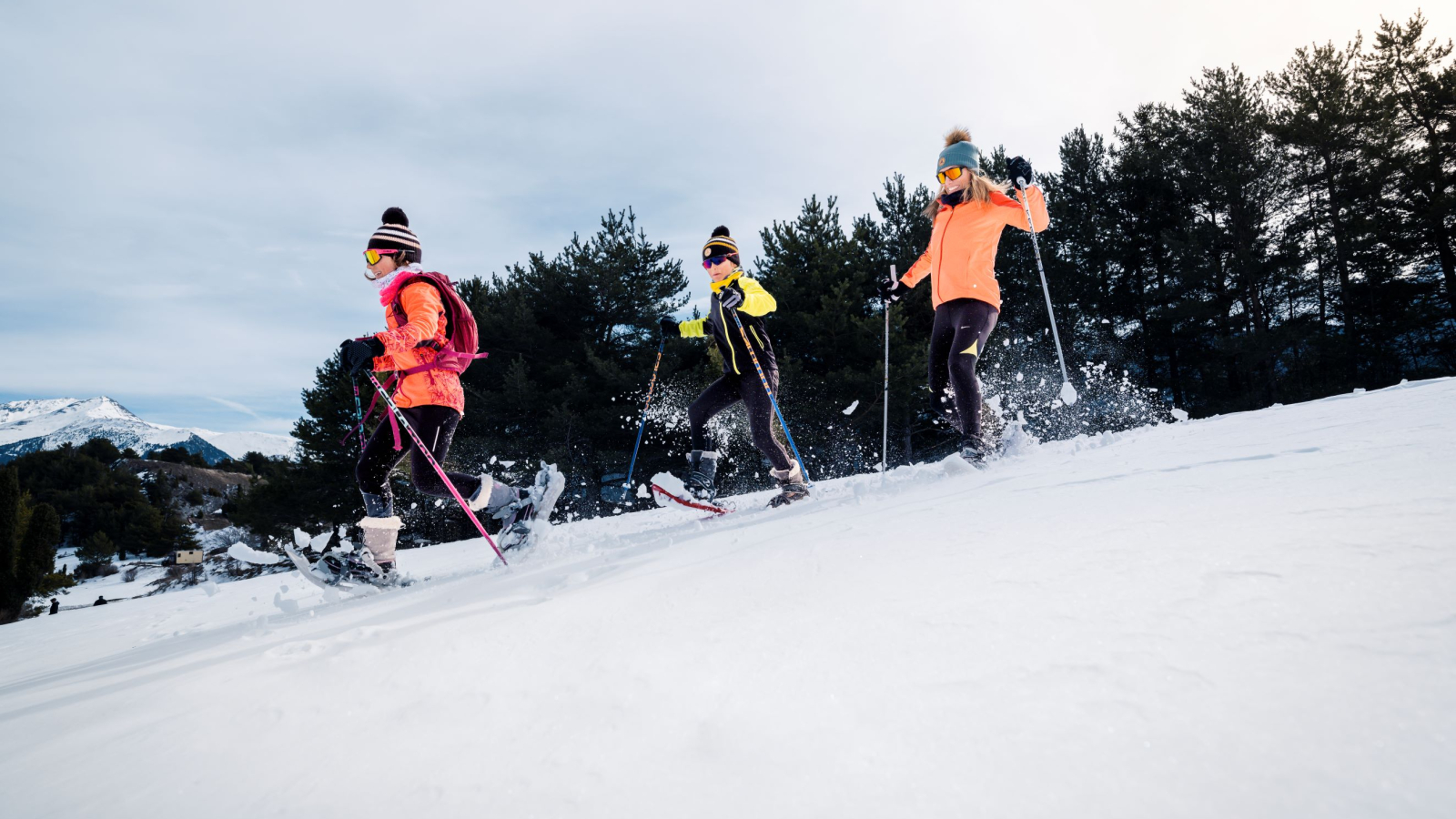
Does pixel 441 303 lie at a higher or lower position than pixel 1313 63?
lower

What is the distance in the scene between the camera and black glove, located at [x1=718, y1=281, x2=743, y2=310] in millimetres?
4301

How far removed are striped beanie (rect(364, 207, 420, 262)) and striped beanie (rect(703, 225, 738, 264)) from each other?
1.88m

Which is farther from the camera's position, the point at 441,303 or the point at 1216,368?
the point at 1216,368

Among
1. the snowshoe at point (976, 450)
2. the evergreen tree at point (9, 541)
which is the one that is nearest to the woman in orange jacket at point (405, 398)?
the snowshoe at point (976, 450)

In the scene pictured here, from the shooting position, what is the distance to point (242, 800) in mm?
1029

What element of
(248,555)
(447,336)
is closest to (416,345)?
(447,336)

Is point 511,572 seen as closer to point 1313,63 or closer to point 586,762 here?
point 586,762

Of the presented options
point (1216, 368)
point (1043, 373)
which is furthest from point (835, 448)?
point (1216, 368)

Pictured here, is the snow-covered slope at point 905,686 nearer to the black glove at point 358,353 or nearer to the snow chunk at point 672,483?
the black glove at point 358,353

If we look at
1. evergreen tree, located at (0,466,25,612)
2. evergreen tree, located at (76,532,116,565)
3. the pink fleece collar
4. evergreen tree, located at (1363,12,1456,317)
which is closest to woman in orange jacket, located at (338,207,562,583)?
the pink fleece collar

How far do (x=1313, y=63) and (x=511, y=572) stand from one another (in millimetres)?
24128

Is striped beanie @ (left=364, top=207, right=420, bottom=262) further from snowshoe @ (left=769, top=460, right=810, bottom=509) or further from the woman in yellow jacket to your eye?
snowshoe @ (left=769, top=460, right=810, bottom=509)

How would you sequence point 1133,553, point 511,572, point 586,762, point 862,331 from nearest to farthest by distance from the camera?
point 586,762 → point 1133,553 → point 511,572 → point 862,331

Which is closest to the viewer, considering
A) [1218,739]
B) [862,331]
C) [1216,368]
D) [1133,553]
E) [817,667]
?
[1218,739]
